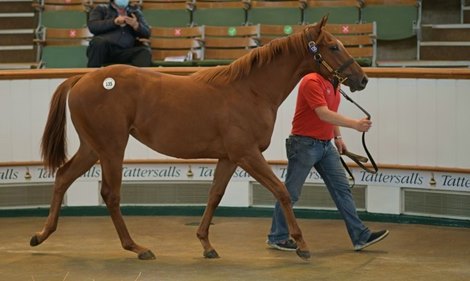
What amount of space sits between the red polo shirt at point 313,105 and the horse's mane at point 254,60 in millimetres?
294

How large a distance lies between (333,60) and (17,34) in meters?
8.06

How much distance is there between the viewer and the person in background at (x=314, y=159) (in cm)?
823

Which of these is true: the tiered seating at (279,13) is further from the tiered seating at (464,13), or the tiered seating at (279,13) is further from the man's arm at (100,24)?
the man's arm at (100,24)

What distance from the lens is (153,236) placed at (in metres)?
9.38

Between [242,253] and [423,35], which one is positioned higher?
[423,35]

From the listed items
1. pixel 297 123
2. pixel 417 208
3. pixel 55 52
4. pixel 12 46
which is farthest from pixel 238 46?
pixel 297 123

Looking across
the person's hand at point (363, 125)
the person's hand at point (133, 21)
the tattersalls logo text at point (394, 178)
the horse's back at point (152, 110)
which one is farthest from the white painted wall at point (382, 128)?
the horse's back at point (152, 110)

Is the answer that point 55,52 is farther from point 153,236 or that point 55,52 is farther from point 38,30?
point 153,236

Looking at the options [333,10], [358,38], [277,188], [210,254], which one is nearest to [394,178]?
[277,188]

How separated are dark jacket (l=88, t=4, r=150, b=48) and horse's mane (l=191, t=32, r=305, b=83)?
400cm

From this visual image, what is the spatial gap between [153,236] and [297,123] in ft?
6.43

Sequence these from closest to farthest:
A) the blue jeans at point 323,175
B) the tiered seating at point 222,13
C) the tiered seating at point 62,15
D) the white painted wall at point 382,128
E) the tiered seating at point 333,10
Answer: the blue jeans at point 323,175
the white painted wall at point 382,128
the tiered seating at point 333,10
the tiered seating at point 222,13
the tiered seating at point 62,15

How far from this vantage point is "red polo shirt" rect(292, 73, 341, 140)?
8117 millimetres

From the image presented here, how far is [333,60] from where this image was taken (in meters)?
8.02
